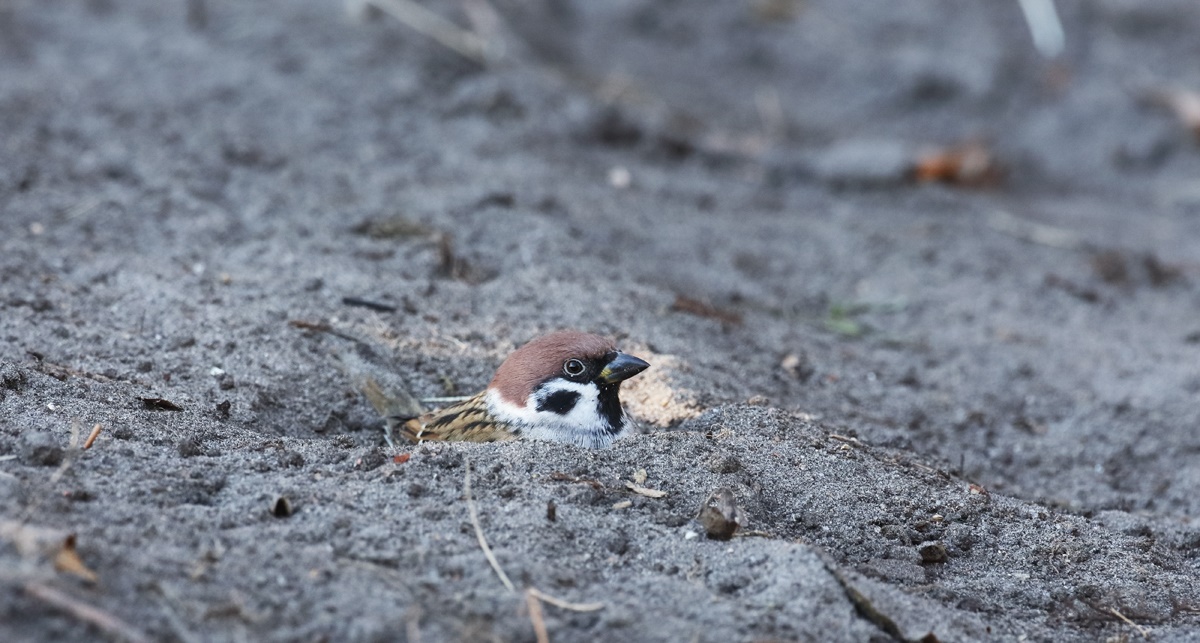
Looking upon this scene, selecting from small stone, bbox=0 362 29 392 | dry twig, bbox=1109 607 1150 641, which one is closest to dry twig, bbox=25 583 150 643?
small stone, bbox=0 362 29 392

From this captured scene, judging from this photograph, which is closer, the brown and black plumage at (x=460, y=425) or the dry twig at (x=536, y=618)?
the dry twig at (x=536, y=618)

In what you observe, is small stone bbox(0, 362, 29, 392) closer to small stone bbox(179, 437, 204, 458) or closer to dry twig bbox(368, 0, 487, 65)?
small stone bbox(179, 437, 204, 458)

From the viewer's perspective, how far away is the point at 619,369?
4.47 metres

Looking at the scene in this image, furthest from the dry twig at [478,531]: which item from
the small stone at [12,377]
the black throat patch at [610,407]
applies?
the small stone at [12,377]

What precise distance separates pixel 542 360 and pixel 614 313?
1043 millimetres

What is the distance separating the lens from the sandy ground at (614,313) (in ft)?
10.6

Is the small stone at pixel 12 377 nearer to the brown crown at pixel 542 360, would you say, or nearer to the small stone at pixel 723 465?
the brown crown at pixel 542 360

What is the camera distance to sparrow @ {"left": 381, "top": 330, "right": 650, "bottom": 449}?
450 centimetres

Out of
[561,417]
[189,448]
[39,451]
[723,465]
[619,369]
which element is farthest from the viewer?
[561,417]

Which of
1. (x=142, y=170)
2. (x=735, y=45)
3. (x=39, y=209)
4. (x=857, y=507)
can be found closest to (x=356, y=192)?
(x=142, y=170)

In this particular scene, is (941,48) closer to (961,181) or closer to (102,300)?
(961,181)

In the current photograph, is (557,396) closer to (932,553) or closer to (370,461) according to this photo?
(370,461)

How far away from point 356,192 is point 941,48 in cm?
605

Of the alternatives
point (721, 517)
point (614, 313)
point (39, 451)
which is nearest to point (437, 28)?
point (614, 313)
